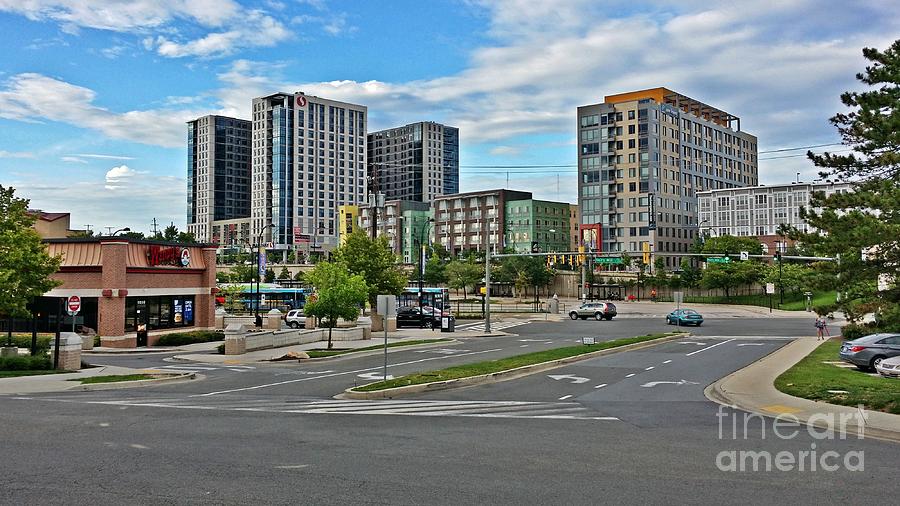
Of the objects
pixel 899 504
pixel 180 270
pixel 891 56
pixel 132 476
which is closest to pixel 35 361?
pixel 180 270

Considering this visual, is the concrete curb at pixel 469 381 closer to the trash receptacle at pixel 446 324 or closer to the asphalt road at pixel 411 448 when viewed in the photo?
the asphalt road at pixel 411 448

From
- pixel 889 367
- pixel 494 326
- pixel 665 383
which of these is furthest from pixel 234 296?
pixel 889 367

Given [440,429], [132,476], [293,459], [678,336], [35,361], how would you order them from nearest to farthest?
1. [132,476]
2. [293,459]
3. [440,429]
4. [35,361]
5. [678,336]

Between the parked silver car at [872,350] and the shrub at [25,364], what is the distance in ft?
101

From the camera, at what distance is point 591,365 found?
29078mm

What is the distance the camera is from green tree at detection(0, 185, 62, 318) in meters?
29.0

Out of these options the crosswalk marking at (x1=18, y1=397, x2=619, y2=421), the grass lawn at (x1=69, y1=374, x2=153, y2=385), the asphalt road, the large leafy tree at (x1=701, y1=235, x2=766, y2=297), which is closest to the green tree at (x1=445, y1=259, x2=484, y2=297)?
the large leafy tree at (x1=701, y1=235, x2=766, y2=297)

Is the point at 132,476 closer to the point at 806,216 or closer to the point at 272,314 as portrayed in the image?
the point at 806,216

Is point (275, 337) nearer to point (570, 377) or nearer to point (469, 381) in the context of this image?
point (469, 381)

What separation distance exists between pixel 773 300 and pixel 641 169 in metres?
38.8

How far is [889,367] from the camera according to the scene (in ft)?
78.7

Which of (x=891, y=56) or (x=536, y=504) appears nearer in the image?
(x=536, y=504)

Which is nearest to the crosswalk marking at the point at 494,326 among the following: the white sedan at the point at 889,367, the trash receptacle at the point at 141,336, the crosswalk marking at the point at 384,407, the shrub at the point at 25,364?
the trash receptacle at the point at 141,336

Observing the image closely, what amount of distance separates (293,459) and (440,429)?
3813 mm
